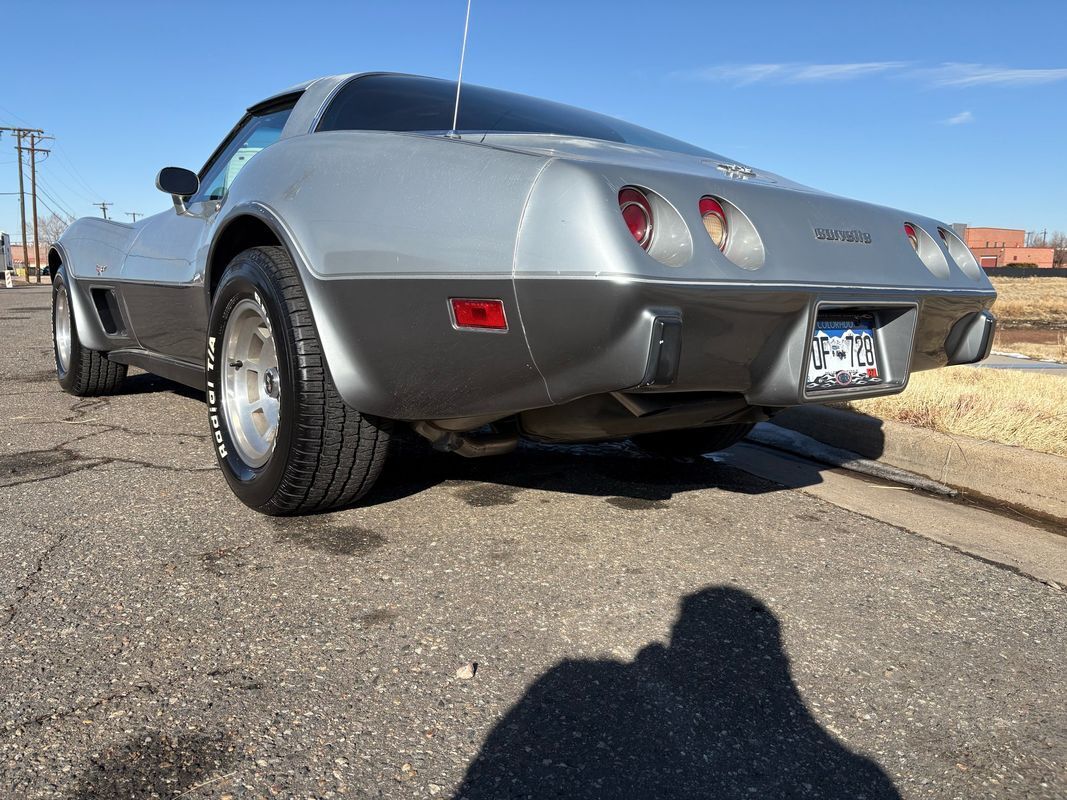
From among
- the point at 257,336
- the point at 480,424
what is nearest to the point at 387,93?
the point at 257,336

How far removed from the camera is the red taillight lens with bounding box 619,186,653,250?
199cm

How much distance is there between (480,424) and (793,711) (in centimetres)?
117

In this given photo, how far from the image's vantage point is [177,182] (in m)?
3.62

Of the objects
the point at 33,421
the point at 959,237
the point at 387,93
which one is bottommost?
the point at 33,421

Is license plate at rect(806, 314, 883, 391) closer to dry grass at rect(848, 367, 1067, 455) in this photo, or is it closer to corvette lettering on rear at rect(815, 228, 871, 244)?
corvette lettering on rear at rect(815, 228, 871, 244)

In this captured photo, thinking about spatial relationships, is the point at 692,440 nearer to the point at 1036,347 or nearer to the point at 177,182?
the point at 177,182

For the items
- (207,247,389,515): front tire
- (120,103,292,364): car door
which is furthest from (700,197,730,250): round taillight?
(120,103,292,364): car door

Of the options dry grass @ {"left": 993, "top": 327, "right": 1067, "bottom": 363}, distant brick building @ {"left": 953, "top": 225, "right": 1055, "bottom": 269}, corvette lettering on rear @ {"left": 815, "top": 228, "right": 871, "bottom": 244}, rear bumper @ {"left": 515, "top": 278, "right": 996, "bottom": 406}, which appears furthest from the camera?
distant brick building @ {"left": 953, "top": 225, "right": 1055, "bottom": 269}

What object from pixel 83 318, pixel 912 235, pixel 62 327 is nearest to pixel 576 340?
pixel 912 235

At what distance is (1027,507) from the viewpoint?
3.43 metres

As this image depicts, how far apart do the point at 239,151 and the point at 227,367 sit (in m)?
1.23

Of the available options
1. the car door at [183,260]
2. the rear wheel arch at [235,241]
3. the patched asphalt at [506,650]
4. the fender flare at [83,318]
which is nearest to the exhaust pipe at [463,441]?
the patched asphalt at [506,650]

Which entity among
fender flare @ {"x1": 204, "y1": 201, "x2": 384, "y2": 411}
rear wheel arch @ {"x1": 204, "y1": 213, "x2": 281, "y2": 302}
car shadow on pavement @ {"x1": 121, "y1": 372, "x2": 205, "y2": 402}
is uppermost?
rear wheel arch @ {"x1": 204, "y1": 213, "x2": 281, "y2": 302}

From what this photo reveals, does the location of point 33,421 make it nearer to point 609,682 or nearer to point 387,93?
point 387,93
